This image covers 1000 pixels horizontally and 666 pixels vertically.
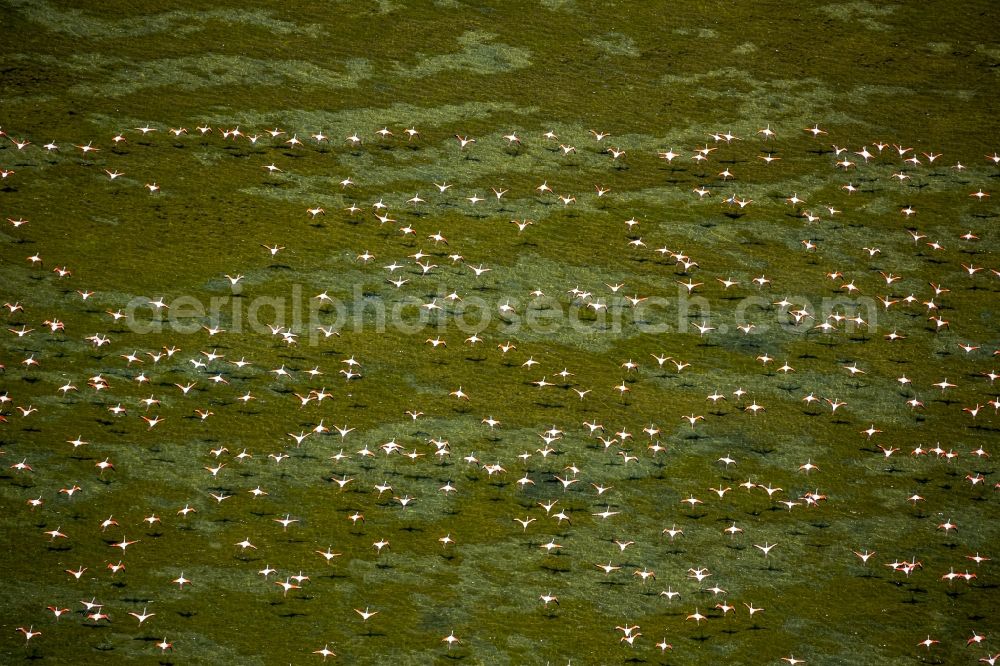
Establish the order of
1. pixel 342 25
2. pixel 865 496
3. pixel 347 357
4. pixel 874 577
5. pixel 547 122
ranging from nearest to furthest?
pixel 874 577
pixel 865 496
pixel 347 357
pixel 547 122
pixel 342 25

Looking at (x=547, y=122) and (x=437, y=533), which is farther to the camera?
(x=547, y=122)

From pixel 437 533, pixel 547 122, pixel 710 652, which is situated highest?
pixel 547 122

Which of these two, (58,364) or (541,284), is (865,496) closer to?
(541,284)

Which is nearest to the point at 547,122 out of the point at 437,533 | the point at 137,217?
the point at 137,217

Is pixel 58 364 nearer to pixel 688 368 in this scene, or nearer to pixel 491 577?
pixel 491 577

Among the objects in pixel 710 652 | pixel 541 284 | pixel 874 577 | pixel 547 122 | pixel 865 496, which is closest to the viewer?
pixel 710 652

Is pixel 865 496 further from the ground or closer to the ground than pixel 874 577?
further from the ground
